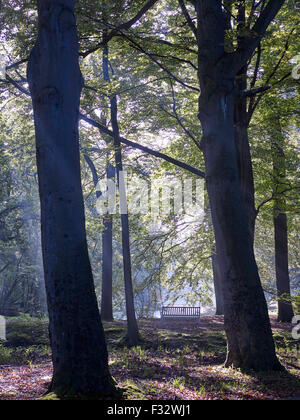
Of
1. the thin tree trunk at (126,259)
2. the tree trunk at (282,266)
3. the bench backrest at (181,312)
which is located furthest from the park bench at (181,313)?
the thin tree trunk at (126,259)

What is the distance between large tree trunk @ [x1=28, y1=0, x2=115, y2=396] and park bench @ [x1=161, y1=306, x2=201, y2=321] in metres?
14.2

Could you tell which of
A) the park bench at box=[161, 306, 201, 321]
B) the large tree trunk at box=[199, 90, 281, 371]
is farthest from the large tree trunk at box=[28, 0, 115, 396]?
the park bench at box=[161, 306, 201, 321]

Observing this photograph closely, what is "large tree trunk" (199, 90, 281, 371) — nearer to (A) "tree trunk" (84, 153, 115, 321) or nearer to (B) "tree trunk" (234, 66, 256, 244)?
(B) "tree trunk" (234, 66, 256, 244)

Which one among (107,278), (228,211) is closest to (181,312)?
(107,278)

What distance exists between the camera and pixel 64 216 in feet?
17.5

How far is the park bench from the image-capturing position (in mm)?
19281

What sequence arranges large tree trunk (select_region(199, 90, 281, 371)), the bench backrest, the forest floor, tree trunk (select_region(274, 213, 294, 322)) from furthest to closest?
the bench backrest < tree trunk (select_region(274, 213, 294, 322)) < large tree trunk (select_region(199, 90, 281, 371)) < the forest floor

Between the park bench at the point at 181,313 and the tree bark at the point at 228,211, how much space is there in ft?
36.4

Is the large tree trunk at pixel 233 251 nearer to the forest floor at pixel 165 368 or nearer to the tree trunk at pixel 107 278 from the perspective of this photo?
the forest floor at pixel 165 368

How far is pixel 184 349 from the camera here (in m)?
11.8

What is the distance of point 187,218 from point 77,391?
15882 mm

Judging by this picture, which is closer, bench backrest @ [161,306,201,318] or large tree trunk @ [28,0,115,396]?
large tree trunk @ [28,0,115,396]

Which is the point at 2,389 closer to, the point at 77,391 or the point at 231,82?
the point at 77,391

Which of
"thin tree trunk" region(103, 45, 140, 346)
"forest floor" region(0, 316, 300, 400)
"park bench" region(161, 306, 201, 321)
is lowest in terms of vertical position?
"park bench" region(161, 306, 201, 321)
